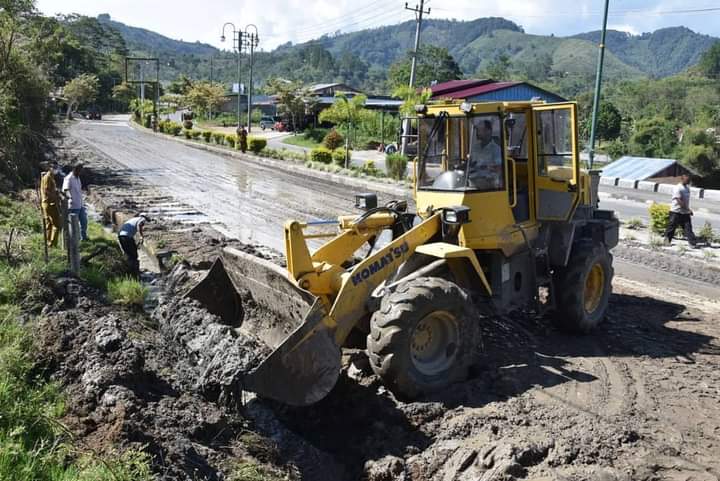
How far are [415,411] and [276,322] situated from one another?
5.58 feet

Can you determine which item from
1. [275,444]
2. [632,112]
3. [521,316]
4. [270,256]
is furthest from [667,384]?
[632,112]

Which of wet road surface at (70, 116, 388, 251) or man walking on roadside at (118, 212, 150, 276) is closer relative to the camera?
man walking on roadside at (118, 212, 150, 276)

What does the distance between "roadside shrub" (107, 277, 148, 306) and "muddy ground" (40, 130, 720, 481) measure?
3.60 ft

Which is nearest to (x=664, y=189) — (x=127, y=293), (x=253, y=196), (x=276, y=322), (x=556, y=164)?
(x=253, y=196)

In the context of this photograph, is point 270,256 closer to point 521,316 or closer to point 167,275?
point 167,275

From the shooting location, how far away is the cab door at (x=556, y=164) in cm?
812

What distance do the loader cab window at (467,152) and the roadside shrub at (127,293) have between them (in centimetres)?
461

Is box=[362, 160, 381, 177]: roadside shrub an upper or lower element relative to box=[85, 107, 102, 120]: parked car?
lower

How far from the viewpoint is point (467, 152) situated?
24.5 ft

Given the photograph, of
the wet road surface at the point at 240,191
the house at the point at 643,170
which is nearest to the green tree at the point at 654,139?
the house at the point at 643,170

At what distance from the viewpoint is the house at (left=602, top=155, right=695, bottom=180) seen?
31.9m

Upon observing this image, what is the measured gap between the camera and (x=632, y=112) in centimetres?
7738

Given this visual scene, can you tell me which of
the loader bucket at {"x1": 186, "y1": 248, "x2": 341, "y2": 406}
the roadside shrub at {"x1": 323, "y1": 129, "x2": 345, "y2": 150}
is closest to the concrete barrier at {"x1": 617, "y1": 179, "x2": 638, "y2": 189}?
the roadside shrub at {"x1": 323, "y1": 129, "x2": 345, "y2": 150}

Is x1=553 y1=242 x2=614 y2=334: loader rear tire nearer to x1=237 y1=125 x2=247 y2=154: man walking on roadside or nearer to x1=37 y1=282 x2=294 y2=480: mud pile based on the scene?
x1=37 y1=282 x2=294 y2=480: mud pile
